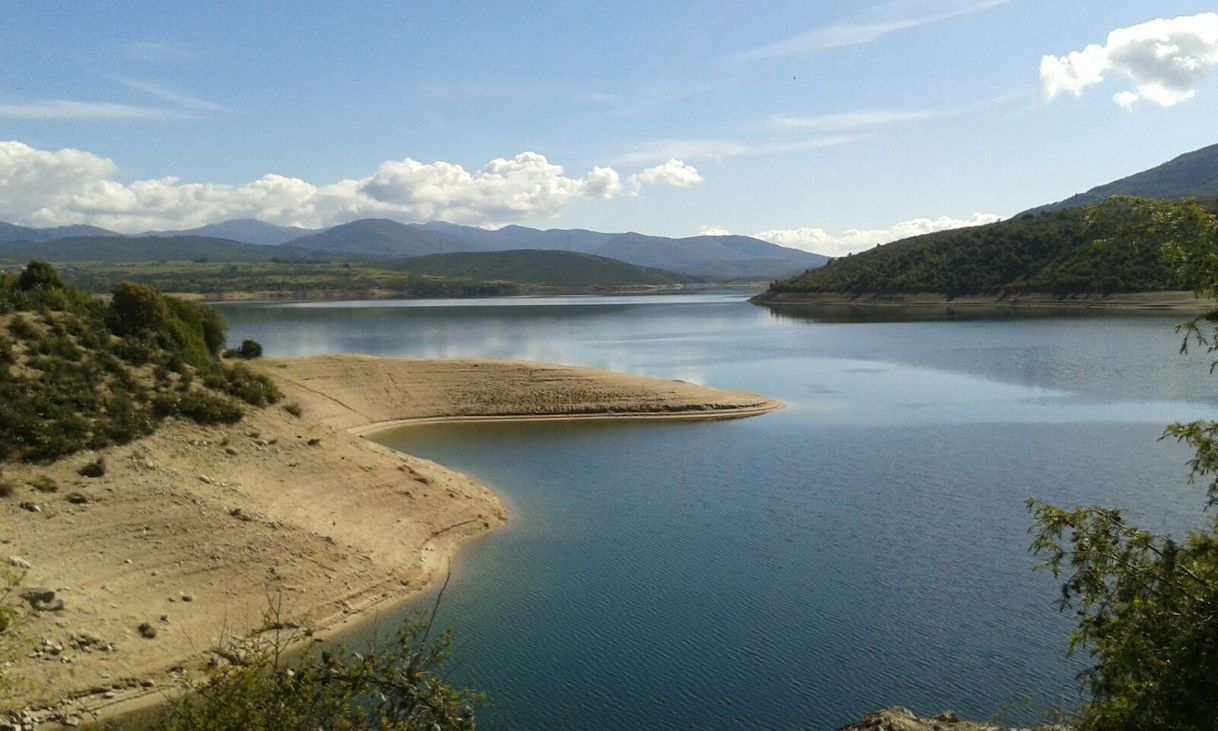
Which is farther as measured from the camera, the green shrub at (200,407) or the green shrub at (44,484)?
the green shrub at (200,407)

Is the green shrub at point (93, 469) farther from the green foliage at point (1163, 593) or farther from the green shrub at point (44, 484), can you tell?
the green foliage at point (1163, 593)

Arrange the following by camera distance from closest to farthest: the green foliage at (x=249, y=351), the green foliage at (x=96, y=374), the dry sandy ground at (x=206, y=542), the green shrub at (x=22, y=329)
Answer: the dry sandy ground at (x=206, y=542)
the green foliage at (x=96, y=374)
the green shrub at (x=22, y=329)
the green foliage at (x=249, y=351)

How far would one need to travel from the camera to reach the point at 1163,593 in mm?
7090

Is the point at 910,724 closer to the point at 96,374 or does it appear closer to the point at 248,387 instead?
the point at 96,374

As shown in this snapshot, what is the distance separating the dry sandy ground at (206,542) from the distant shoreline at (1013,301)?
241 feet

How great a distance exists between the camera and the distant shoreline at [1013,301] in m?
95.2

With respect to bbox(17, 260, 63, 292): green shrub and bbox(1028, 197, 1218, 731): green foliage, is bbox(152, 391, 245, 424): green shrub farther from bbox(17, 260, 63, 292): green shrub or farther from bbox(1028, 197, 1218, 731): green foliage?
bbox(1028, 197, 1218, 731): green foliage

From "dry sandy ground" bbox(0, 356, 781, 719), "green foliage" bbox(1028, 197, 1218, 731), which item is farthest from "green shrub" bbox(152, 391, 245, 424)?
"green foliage" bbox(1028, 197, 1218, 731)

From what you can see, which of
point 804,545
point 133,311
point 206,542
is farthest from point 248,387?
point 804,545

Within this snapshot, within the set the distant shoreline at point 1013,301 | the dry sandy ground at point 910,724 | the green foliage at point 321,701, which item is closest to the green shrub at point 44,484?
the green foliage at point 321,701

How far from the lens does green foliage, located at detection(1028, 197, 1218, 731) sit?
266 inches

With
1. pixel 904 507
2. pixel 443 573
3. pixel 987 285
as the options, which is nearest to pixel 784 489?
pixel 904 507

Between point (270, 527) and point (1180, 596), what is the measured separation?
18.7m

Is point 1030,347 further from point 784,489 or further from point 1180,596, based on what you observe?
point 1180,596
